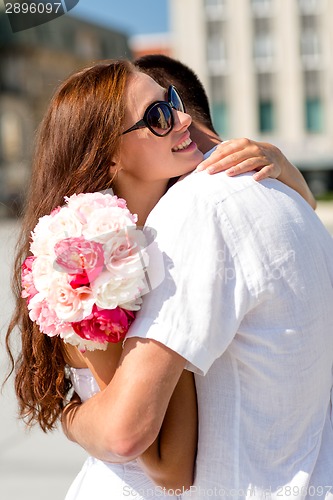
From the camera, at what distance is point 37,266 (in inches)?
58.6

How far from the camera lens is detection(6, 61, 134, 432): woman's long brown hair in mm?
1529

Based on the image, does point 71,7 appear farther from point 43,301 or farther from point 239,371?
point 239,371

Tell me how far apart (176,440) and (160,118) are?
0.69 m

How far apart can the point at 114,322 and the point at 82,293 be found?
10cm

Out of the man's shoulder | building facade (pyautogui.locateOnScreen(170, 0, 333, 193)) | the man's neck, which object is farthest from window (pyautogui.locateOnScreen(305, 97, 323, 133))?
the man's shoulder

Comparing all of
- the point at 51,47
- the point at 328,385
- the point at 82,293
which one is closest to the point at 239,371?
the point at 328,385

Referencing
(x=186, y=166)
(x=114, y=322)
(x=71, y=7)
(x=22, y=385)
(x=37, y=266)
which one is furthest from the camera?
(x=71, y=7)

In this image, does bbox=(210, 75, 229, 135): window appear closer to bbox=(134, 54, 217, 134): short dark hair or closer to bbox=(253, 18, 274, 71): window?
bbox=(253, 18, 274, 71): window

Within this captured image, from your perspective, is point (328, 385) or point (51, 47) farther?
point (51, 47)

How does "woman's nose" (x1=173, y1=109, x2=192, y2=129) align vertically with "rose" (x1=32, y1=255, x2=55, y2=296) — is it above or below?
above

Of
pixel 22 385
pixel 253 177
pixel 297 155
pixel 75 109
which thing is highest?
pixel 75 109

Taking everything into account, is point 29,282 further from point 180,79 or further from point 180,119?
point 180,79

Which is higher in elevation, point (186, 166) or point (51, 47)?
point (186, 166)

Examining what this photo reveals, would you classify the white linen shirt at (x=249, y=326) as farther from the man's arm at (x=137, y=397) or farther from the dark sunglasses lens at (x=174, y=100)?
the dark sunglasses lens at (x=174, y=100)
